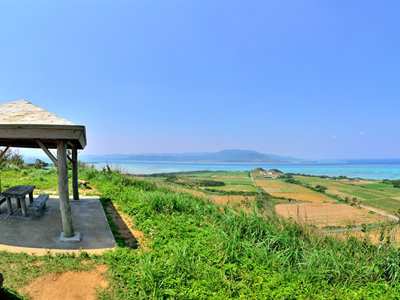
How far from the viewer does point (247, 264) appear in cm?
332

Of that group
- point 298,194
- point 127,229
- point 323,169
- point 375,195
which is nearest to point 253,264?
point 127,229

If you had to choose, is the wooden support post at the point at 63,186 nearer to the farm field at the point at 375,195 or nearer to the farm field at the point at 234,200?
the farm field at the point at 234,200

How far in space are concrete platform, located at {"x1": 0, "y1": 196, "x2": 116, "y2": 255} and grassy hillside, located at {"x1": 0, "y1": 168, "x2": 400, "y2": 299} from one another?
37 centimetres

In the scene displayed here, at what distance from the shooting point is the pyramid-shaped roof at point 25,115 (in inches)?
150

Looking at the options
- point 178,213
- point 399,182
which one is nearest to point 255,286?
point 178,213

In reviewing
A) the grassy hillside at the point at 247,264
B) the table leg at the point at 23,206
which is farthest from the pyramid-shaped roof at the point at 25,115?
the grassy hillside at the point at 247,264

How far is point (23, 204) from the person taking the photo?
4.91 meters

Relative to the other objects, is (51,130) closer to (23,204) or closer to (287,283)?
(23,204)

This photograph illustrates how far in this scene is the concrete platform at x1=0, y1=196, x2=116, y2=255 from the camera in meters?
3.75

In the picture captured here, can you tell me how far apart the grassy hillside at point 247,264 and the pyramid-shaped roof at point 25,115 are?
239 cm

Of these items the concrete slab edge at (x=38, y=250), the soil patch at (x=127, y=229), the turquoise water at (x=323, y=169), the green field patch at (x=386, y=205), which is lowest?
the turquoise water at (x=323, y=169)

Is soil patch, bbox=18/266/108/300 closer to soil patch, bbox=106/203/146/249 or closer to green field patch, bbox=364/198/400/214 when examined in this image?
soil patch, bbox=106/203/146/249

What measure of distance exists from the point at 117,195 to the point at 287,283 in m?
6.59

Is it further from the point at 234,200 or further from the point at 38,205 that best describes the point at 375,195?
the point at 38,205
